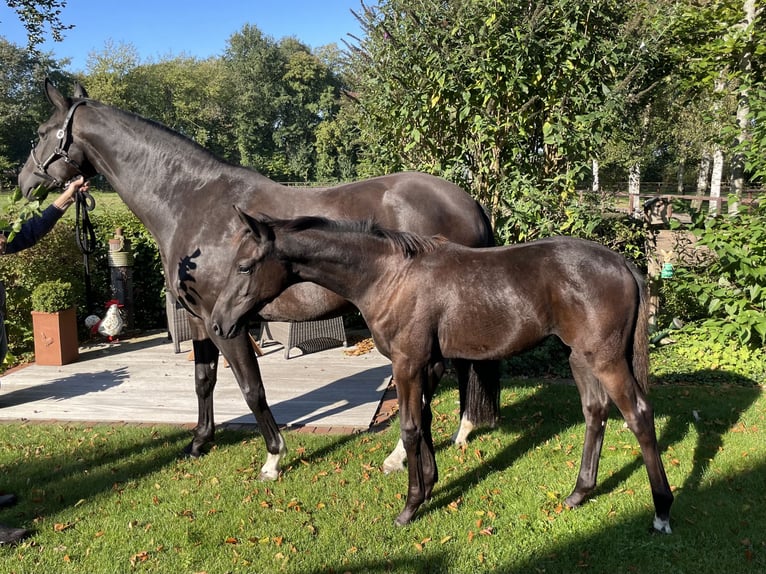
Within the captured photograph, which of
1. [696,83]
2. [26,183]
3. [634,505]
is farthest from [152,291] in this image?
[696,83]

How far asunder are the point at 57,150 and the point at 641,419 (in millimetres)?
4238

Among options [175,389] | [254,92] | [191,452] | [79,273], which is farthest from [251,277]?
[254,92]

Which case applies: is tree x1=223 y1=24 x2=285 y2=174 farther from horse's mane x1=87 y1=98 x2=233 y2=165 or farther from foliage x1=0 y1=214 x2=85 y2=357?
horse's mane x1=87 y1=98 x2=233 y2=165

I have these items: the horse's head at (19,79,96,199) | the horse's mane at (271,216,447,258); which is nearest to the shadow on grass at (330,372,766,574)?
the horse's mane at (271,216,447,258)

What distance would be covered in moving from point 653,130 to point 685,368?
1898 cm

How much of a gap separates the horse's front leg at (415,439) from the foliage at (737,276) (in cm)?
393

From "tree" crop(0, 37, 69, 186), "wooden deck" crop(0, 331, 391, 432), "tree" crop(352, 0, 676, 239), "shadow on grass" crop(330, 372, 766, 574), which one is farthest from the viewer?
"tree" crop(0, 37, 69, 186)

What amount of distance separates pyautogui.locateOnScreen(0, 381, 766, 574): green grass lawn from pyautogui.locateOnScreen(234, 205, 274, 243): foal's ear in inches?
67.2

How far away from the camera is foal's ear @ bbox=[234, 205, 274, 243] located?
9.23ft

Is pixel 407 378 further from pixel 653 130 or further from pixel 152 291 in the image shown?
pixel 653 130

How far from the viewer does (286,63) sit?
60.4 metres

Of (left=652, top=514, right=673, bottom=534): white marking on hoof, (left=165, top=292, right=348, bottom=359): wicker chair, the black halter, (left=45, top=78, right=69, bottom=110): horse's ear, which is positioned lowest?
(left=652, top=514, right=673, bottom=534): white marking on hoof

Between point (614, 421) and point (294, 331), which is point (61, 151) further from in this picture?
point (614, 421)

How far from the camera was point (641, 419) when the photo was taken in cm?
291
